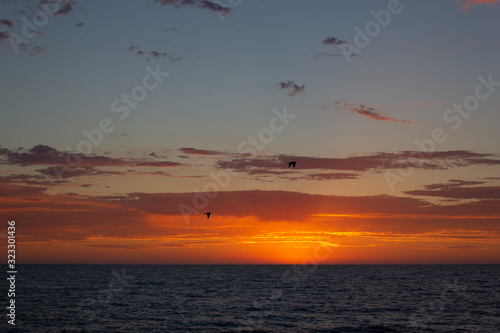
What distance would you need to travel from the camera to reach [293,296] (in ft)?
268

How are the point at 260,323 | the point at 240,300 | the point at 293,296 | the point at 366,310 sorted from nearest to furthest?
the point at 260,323
the point at 366,310
the point at 240,300
the point at 293,296

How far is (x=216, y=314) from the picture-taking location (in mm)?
59969

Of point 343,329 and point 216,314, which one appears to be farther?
point 216,314

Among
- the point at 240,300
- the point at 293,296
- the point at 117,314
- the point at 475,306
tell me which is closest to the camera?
the point at 117,314

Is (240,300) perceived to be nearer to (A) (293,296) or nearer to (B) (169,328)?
(A) (293,296)

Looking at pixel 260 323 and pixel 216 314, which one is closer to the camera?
pixel 260 323

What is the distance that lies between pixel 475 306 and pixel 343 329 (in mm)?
29396

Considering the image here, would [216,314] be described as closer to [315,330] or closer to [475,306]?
[315,330]

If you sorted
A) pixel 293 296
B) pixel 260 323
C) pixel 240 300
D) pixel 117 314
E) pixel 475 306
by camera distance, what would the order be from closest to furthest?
pixel 260 323 < pixel 117 314 < pixel 475 306 < pixel 240 300 < pixel 293 296

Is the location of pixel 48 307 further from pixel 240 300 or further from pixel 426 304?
pixel 426 304

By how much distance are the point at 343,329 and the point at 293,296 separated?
31.5m

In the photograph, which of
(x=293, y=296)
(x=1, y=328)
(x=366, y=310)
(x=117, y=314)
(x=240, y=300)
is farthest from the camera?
(x=293, y=296)

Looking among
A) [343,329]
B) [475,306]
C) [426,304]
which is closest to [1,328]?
[343,329]

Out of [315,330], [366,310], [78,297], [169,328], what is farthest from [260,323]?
[78,297]
